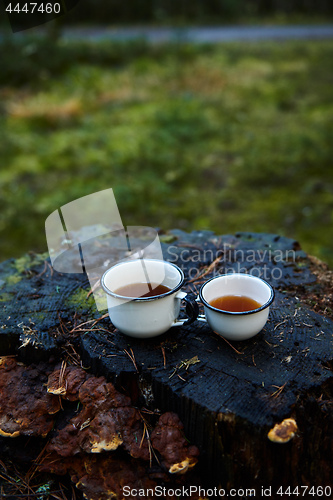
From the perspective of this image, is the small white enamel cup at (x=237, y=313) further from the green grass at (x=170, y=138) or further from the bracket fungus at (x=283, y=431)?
the green grass at (x=170, y=138)

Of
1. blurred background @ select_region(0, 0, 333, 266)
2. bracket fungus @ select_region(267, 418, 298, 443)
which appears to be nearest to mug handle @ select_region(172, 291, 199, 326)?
bracket fungus @ select_region(267, 418, 298, 443)

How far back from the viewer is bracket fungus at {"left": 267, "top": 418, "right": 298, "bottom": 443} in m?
1.45

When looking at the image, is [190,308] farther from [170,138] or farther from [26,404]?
[170,138]

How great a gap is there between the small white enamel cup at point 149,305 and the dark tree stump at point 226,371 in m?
0.11

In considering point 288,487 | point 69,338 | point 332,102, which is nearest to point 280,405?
point 288,487

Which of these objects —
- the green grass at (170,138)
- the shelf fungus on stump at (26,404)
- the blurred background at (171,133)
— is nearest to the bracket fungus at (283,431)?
the shelf fungus on stump at (26,404)

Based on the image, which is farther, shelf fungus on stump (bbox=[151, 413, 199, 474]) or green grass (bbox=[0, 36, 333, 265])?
green grass (bbox=[0, 36, 333, 265])

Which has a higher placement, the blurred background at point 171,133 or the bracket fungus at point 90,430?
the bracket fungus at point 90,430

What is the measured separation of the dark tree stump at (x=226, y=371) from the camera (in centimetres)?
157

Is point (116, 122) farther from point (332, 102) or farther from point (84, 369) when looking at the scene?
point (84, 369)

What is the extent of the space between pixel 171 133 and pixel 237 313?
5.60 m

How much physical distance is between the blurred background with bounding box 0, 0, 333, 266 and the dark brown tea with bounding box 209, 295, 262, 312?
279cm

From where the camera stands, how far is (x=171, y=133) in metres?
6.82

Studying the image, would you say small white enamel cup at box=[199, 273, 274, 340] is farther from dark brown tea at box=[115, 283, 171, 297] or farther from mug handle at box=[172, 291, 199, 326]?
dark brown tea at box=[115, 283, 171, 297]
